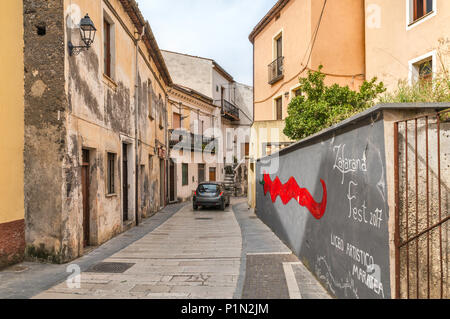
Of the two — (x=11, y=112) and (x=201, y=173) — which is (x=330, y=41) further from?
(x=201, y=173)

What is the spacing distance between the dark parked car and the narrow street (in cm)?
843

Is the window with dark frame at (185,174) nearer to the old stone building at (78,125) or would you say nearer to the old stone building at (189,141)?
the old stone building at (189,141)

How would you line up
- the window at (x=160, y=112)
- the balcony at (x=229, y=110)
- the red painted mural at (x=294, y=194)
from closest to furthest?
the red painted mural at (x=294, y=194)
the window at (x=160, y=112)
the balcony at (x=229, y=110)

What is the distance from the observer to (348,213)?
4504mm

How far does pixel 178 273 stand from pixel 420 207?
4.36 metres

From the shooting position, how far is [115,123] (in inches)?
425

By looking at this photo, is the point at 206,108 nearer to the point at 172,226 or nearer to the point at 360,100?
the point at 172,226

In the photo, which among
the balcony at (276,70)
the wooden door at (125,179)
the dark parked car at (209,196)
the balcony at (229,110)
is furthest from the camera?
the balcony at (229,110)

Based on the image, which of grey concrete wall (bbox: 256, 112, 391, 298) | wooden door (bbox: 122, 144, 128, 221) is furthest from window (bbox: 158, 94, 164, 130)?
grey concrete wall (bbox: 256, 112, 391, 298)

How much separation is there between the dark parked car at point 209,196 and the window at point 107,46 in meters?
9.72

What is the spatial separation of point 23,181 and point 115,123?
3.93m

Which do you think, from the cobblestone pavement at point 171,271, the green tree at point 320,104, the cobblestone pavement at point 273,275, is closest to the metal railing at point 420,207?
the cobblestone pavement at point 273,275

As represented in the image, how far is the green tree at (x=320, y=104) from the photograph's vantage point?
10.0m
